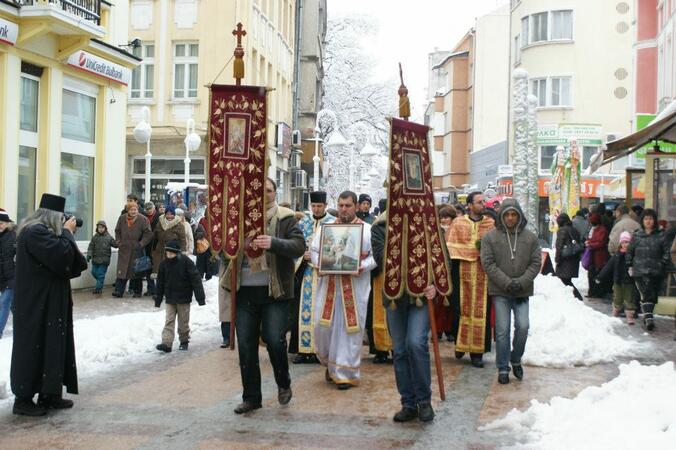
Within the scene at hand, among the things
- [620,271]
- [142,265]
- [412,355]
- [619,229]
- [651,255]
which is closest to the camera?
[412,355]

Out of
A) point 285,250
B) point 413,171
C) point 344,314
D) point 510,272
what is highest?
point 413,171

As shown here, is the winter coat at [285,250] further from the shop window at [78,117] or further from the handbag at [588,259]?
the handbag at [588,259]

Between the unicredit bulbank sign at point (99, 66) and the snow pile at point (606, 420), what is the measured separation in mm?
13017

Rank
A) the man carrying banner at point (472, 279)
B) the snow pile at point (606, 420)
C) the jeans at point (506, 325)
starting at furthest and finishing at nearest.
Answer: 1. the man carrying banner at point (472, 279)
2. the jeans at point (506, 325)
3. the snow pile at point (606, 420)

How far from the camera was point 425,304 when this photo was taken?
7.19 meters

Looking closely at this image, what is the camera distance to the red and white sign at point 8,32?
15.0m

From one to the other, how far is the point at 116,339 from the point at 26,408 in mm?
3661

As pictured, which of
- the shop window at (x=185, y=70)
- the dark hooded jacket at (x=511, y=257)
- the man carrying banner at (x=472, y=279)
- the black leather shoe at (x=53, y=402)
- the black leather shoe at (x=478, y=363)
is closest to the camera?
the black leather shoe at (x=53, y=402)

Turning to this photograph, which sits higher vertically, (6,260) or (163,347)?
(6,260)

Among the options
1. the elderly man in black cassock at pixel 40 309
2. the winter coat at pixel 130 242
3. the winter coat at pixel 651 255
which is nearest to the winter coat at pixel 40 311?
the elderly man in black cassock at pixel 40 309

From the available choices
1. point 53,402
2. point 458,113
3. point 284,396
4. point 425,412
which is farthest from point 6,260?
point 458,113

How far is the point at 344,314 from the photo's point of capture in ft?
29.1

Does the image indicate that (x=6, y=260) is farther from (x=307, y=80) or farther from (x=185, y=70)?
(x=307, y=80)

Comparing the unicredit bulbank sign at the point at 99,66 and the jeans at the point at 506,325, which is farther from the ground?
the unicredit bulbank sign at the point at 99,66
